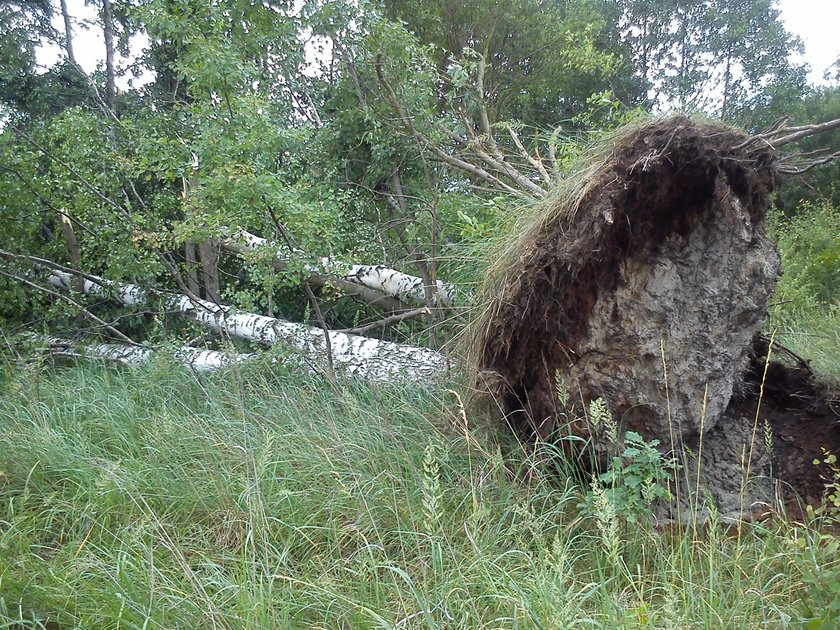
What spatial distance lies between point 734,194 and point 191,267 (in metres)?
5.41

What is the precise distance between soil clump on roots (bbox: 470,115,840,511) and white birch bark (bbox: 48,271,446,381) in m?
1.12

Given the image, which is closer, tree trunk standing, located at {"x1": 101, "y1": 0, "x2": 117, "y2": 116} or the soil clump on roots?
the soil clump on roots

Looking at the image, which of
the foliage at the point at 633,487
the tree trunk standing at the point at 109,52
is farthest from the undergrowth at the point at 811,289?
the tree trunk standing at the point at 109,52

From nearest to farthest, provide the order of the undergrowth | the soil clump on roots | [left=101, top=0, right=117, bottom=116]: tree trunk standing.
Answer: the soil clump on roots → the undergrowth → [left=101, top=0, right=117, bottom=116]: tree trunk standing

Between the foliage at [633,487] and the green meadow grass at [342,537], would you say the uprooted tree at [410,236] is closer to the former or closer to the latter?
the foliage at [633,487]

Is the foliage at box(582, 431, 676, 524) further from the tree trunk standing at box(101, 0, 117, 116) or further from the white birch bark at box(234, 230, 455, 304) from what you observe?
the tree trunk standing at box(101, 0, 117, 116)

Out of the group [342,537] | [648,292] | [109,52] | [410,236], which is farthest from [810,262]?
[109,52]

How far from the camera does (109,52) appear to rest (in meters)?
11.7

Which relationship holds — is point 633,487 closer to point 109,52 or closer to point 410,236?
point 410,236

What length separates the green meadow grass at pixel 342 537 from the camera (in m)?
2.00

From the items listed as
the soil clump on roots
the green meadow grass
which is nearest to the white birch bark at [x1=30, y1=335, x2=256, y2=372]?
the green meadow grass

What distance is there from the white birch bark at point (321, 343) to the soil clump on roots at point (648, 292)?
3.67 ft

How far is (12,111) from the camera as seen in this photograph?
1083 cm

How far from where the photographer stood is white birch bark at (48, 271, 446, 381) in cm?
462
